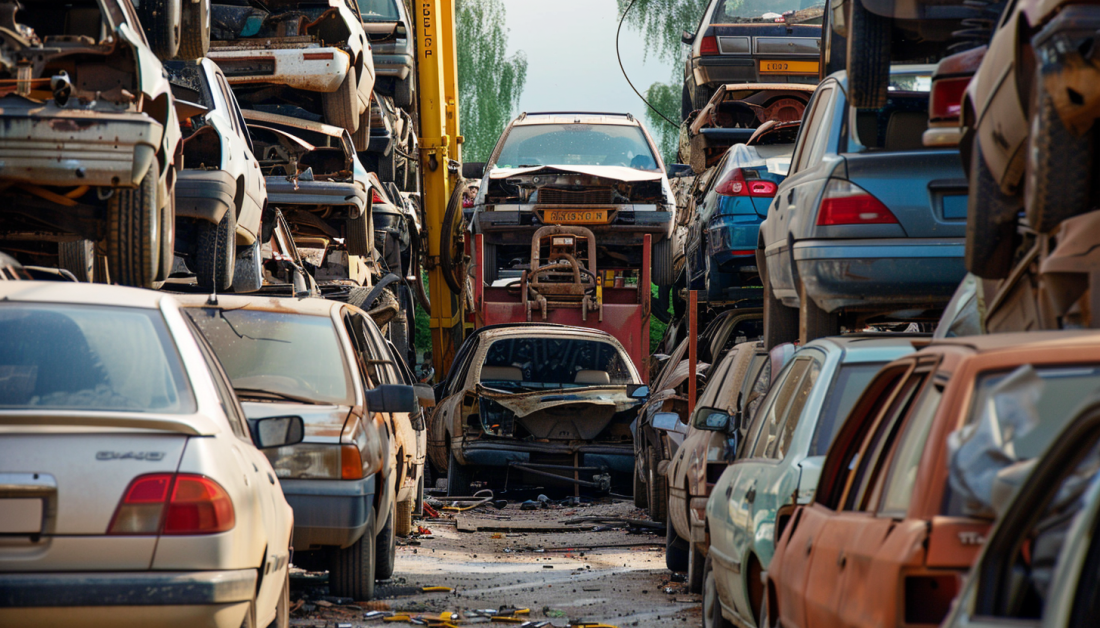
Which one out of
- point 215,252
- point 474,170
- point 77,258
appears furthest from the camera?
point 474,170

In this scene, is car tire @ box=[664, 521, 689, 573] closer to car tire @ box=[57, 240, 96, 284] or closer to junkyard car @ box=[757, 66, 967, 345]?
junkyard car @ box=[757, 66, 967, 345]

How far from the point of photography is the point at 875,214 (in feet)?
22.0

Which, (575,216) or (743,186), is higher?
(743,186)

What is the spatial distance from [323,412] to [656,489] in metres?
4.65

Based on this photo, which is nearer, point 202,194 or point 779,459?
point 779,459

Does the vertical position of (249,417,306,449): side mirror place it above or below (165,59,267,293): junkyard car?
below

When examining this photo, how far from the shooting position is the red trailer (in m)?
15.1

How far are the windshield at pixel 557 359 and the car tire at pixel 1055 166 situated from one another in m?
9.09

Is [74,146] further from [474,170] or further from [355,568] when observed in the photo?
[474,170]

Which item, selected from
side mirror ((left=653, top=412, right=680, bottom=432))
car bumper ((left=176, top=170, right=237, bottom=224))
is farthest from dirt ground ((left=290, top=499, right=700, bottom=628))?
car bumper ((left=176, top=170, right=237, bottom=224))

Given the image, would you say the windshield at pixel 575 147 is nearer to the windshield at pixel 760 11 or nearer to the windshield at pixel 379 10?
the windshield at pixel 760 11

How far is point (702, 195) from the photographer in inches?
542

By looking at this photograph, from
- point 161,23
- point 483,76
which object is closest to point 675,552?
point 161,23

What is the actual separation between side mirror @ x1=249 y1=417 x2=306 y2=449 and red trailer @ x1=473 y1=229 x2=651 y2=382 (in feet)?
33.9
